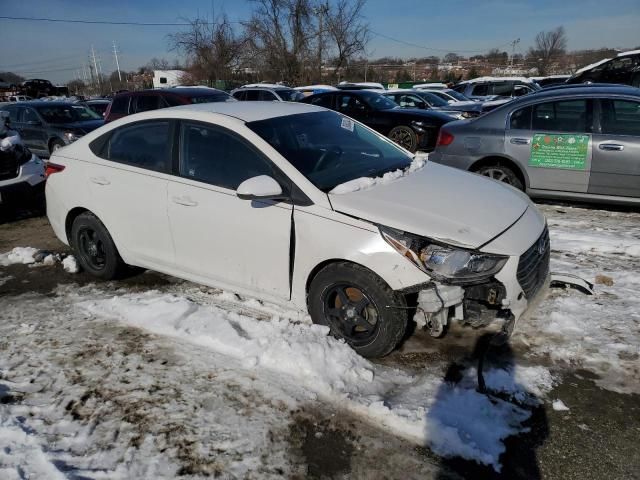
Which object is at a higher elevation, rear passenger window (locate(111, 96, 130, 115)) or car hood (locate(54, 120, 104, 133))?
rear passenger window (locate(111, 96, 130, 115))

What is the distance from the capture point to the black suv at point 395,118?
1059 cm

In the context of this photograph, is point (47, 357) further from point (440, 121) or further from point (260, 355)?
point (440, 121)

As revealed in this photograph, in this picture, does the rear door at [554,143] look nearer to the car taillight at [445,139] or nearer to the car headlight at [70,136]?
the car taillight at [445,139]

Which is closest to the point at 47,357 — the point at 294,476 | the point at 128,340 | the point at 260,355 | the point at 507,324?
the point at 128,340

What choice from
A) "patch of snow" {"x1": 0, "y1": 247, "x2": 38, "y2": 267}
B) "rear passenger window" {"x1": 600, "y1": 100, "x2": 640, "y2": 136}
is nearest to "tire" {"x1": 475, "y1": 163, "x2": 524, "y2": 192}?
"rear passenger window" {"x1": 600, "y1": 100, "x2": 640, "y2": 136}

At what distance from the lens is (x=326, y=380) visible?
301 centimetres

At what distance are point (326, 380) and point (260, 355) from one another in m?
0.51

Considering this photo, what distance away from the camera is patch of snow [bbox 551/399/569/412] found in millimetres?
2793

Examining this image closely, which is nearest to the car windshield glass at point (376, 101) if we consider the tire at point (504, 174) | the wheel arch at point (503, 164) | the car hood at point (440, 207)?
the wheel arch at point (503, 164)

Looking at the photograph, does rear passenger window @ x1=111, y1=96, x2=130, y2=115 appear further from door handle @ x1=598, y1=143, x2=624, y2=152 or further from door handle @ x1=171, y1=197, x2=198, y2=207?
door handle @ x1=598, y1=143, x2=624, y2=152

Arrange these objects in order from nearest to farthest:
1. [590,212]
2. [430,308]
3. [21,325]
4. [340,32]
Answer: [430,308], [21,325], [590,212], [340,32]

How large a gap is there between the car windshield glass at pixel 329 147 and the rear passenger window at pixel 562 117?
2819 mm

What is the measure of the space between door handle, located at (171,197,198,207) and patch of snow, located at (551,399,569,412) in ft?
8.82

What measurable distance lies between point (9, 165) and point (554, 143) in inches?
282
